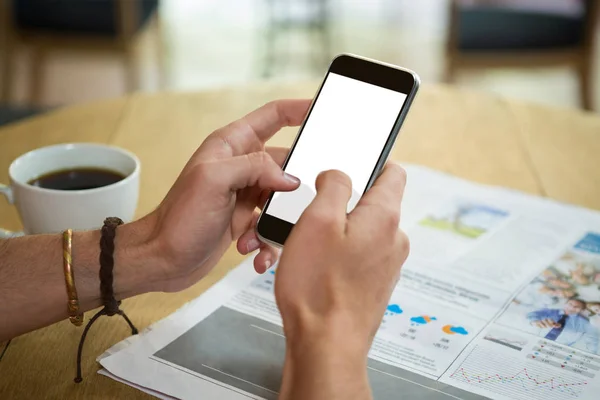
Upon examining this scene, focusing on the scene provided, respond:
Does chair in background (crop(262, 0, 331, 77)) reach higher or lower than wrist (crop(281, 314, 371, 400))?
lower

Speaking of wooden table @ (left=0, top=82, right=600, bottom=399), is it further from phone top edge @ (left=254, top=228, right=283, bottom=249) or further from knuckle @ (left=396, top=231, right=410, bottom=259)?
knuckle @ (left=396, top=231, right=410, bottom=259)

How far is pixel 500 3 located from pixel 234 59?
59.1 inches

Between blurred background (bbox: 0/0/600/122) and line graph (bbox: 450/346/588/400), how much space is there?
80 centimetres

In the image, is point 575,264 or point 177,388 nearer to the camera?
point 177,388

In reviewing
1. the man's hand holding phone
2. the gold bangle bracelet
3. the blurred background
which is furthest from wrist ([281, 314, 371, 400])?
the blurred background

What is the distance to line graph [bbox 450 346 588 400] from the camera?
614mm

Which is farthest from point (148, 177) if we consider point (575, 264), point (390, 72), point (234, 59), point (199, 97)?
point (234, 59)

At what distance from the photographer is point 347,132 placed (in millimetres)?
727

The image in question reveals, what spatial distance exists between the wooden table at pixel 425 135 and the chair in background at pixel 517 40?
905 millimetres

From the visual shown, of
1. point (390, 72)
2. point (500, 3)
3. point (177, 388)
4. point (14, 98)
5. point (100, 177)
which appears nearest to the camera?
point (177, 388)

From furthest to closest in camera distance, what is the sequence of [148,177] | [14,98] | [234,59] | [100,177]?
[234,59]
[14,98]
[148,177]
[100,177]

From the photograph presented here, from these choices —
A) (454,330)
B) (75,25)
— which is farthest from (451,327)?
(75,25)

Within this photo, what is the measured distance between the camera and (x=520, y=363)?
649mm

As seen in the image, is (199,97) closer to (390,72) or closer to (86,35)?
(390,72)
